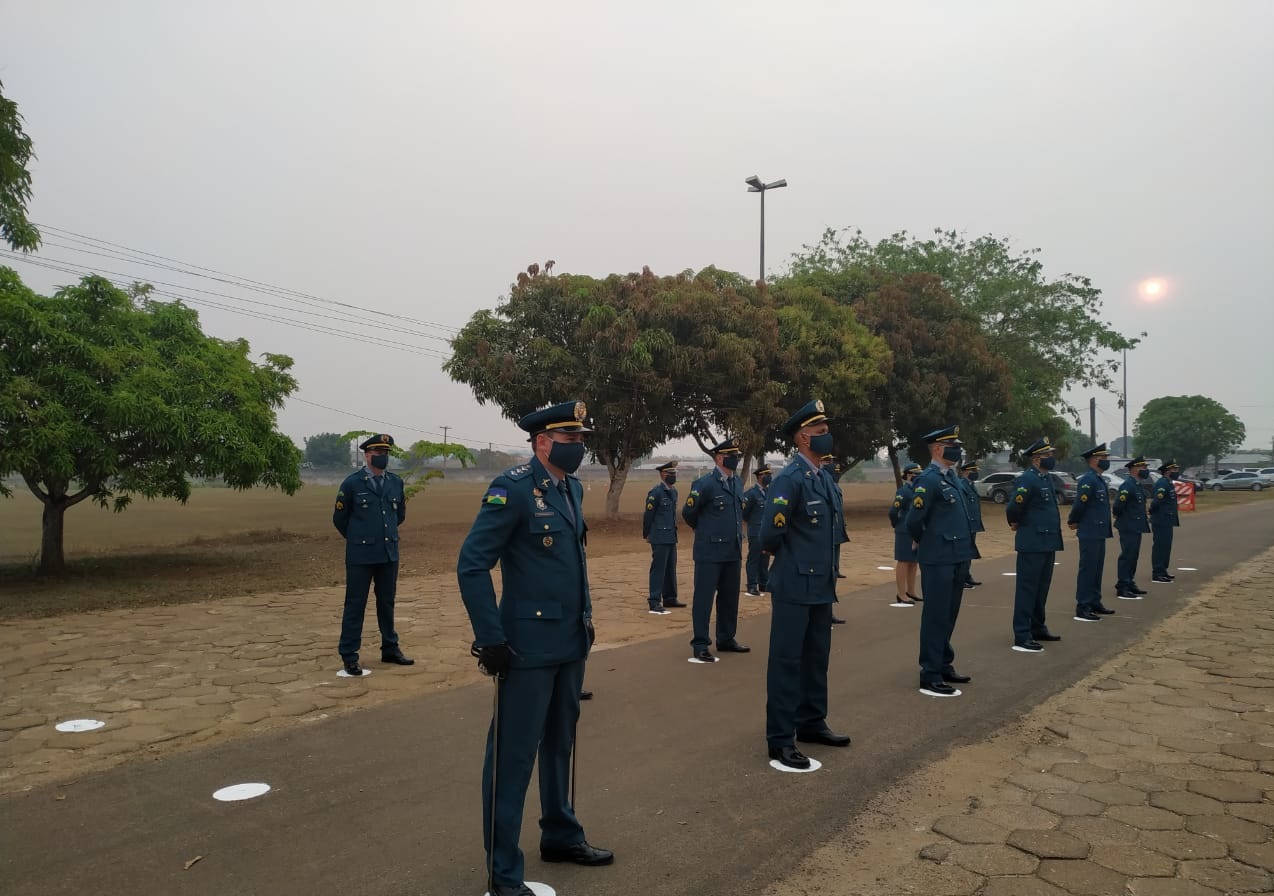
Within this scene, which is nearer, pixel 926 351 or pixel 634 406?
pixel 634 406

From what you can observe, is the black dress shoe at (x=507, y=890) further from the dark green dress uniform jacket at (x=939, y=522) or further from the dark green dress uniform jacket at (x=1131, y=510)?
the dark green dress uniform jacket at (x=1131, y=510)

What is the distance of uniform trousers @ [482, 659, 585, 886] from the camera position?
10.7ft

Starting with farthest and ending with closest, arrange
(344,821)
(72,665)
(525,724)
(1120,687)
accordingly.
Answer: (72,665), (1120,687), (344,821), (525,724)

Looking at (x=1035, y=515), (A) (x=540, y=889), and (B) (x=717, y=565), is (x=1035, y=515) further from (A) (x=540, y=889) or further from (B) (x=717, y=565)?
(A) (x=540, y=889)

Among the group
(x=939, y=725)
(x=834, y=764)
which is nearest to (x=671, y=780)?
(x=834, y=764)

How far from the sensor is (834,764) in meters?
4.81

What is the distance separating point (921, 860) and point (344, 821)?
2.69 meters

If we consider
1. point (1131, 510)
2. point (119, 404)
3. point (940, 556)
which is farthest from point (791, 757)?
point (119, 404)

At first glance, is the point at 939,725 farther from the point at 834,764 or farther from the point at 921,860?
the point at 921,860

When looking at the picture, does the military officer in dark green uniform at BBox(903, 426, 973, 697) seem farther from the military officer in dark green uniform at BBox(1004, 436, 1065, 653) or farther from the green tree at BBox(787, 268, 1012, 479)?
the green tree at BBox(787, 268, 1012, 479)

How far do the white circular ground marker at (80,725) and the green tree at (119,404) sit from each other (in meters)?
6.27

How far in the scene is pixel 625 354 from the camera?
20.1m

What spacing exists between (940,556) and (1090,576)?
4352 millimetres

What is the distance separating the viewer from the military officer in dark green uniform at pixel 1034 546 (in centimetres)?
798
